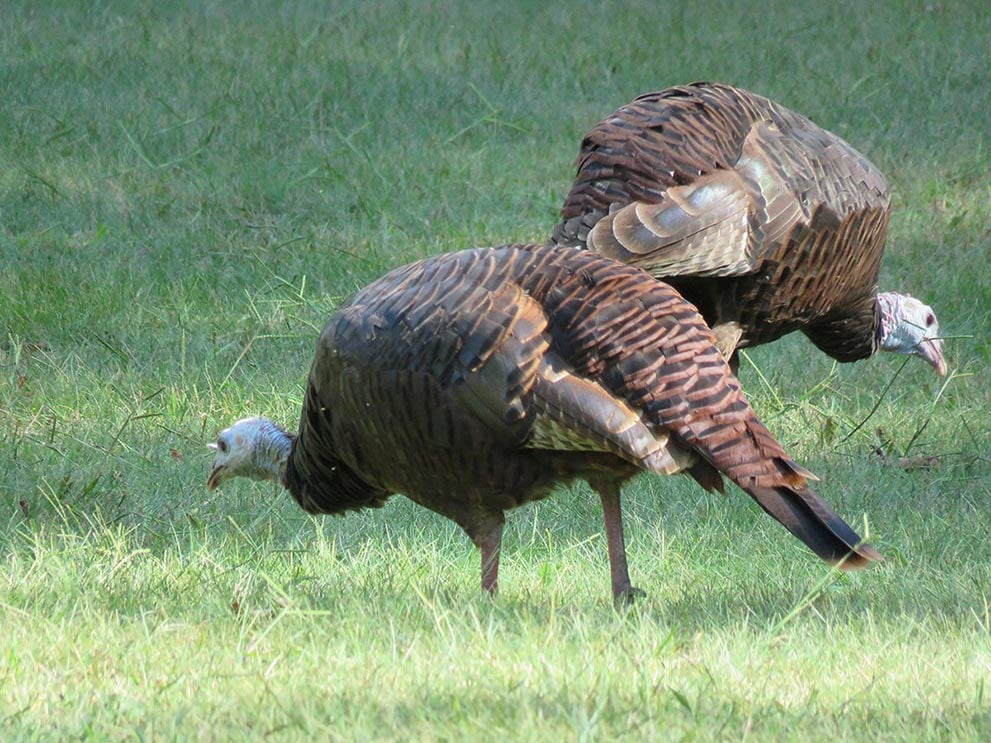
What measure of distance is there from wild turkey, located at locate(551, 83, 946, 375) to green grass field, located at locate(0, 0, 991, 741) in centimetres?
72

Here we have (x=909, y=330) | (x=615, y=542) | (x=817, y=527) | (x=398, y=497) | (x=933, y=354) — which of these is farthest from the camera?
(x=933, y=354)

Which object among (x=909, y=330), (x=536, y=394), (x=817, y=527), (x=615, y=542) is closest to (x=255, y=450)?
(x=615, y=542)

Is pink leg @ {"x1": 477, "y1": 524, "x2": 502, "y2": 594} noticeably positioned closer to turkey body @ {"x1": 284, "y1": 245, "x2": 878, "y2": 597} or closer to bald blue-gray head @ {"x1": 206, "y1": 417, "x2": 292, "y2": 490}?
turkey body @ {"x1": 284, "y1": 245, "x2": 878, "y2": 597}

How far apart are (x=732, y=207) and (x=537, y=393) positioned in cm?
155

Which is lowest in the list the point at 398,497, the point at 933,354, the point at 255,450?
the point at 398,497

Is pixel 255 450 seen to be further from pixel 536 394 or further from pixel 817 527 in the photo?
pixel 817 527

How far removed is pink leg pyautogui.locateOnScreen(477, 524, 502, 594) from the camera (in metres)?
4.27

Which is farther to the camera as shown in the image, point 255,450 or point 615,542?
point 255,450

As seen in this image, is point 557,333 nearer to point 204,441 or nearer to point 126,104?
point 204,441

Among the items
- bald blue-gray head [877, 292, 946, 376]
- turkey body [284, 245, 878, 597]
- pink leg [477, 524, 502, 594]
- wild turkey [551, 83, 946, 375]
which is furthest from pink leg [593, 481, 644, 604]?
bald blue-gray head [877, 292, 946, 376]

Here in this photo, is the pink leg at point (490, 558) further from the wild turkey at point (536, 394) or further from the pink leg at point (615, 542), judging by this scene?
the pink leg at point (615, 542)

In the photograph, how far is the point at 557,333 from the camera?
4012mm

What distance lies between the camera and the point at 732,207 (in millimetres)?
5191

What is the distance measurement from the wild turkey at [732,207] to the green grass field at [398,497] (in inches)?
28.3
